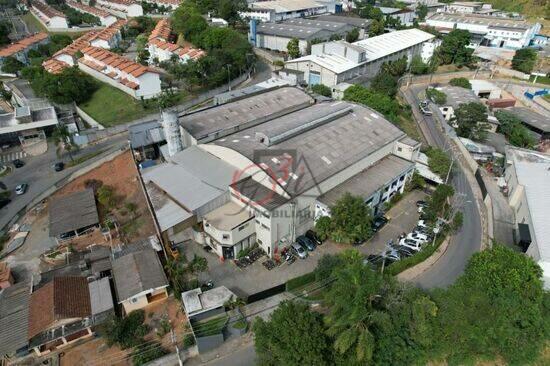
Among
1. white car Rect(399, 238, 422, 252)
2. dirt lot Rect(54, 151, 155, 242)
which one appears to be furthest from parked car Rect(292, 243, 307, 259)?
dirt lot Rect(54, 151, 155, 242)

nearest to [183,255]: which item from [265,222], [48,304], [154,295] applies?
[154,295]

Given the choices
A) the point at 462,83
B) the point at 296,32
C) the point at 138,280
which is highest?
the point at 296,32

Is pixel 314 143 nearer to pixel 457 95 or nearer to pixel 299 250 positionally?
pixel 299 250

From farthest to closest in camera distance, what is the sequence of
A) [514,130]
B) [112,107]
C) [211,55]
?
[211,55], [112,107], [514,130]

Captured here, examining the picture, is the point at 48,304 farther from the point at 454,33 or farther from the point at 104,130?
the point at 454,33

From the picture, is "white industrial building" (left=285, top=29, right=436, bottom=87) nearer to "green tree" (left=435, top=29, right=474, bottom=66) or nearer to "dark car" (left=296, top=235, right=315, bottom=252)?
"green tree" (left=435, top=29, right=474, bottom=66)

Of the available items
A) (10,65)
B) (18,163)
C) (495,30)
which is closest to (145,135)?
(18,163)

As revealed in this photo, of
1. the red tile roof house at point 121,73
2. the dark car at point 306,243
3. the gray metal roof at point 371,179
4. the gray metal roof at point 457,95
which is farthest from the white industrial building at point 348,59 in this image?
the dark car at point 306,243
